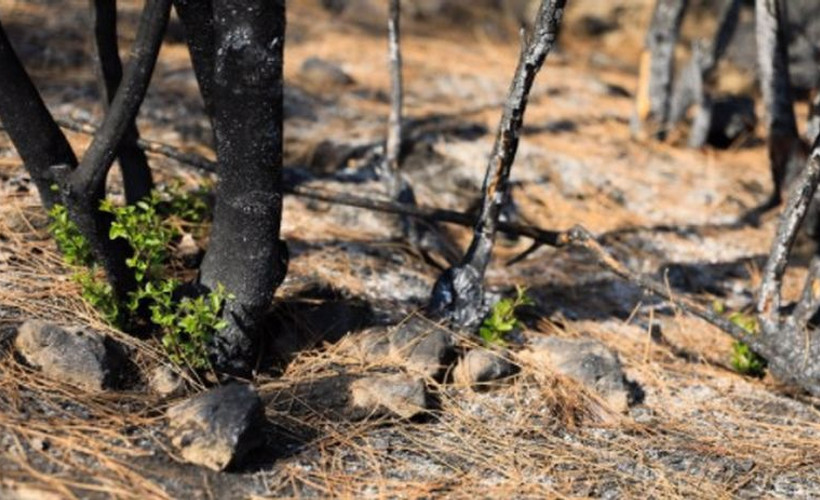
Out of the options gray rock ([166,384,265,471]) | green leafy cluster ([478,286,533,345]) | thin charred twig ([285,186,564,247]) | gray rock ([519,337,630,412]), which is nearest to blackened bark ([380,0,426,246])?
thin charred twig ([285,186,564,247])

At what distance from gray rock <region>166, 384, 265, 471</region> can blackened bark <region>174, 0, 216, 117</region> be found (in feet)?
3.52

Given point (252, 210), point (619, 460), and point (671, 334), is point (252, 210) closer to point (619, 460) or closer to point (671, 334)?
point (619, 460)

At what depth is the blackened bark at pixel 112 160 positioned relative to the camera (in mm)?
3319

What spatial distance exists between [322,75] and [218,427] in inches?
166

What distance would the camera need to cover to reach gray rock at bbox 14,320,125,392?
3355 millimetres

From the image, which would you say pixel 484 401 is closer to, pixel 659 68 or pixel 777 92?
pixel 777 92

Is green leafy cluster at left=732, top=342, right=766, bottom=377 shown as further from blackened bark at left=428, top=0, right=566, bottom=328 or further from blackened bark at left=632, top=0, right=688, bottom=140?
blackened bark at left=632, top=0, right=688, bottom=140

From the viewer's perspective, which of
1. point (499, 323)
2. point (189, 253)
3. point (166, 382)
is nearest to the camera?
point (166, 382)

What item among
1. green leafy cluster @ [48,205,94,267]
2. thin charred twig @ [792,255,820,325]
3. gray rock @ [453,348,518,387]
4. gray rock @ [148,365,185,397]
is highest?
green leafy cluster @ [48,205,94,267]

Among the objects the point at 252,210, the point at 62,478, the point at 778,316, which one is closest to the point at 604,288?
the point at 778,316

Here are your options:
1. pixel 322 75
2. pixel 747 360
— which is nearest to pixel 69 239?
pixel 747 360

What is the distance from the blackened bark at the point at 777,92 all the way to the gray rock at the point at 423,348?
Result: 8.30 feet

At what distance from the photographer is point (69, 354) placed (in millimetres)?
3371

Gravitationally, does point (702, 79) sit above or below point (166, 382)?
above
